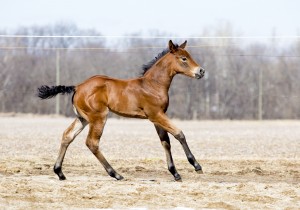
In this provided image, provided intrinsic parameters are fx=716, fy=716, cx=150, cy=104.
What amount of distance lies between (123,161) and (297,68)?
42209mm

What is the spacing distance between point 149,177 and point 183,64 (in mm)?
2314

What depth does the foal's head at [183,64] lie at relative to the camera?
1306 centimetres

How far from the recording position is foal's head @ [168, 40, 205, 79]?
13.1 meters

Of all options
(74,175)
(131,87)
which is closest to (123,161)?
(74,175)

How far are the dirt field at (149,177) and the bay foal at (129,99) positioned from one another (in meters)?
0.64

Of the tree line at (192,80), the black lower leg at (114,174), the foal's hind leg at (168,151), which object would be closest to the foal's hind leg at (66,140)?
the black lower leg at (114,174)

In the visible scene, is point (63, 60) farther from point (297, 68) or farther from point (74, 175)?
point (74, 175)

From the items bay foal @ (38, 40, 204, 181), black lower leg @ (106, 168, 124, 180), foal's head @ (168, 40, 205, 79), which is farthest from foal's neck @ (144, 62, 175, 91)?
black lower leg @ (106, 168, 124, 180)

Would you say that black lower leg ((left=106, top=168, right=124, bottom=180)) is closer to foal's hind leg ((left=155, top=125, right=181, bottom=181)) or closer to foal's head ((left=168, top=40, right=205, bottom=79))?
foal's hind leg ((left=155, top=125, right=181, bottom=181))

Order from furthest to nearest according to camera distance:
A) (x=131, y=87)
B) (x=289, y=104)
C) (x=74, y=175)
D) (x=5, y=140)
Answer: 1. (x=289, y=104)
2. (x=5, y=140)
3. (x=74, y=175)
4. (x=131, y=87)

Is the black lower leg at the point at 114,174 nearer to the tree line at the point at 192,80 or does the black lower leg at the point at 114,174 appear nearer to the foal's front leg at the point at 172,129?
the foal's front leg at the point at 172,129

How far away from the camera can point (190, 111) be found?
52.1 metres

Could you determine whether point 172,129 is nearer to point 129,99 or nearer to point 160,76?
point 129,99

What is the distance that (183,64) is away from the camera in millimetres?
13125
